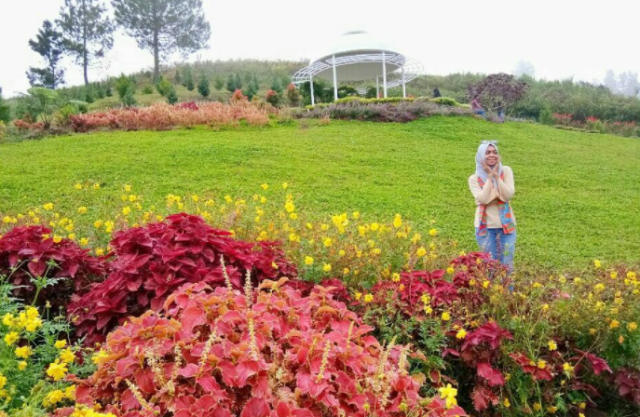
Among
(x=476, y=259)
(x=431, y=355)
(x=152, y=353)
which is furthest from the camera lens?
(x=476, y=259)

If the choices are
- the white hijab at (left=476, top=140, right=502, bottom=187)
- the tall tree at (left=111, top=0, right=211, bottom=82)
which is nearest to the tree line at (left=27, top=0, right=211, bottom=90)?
the tall tree at (left=111, top=0, right=211, bottom=82)

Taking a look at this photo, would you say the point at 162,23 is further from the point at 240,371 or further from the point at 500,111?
the point at 240,371

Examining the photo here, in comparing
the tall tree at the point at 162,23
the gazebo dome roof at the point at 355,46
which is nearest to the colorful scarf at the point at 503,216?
the gazebo dome roof at the point at 355,46

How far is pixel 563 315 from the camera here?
9.18ft

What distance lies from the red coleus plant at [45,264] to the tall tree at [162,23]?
29.7m

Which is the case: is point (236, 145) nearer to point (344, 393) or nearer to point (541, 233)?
point (541, 233)

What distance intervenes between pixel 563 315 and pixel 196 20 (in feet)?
115

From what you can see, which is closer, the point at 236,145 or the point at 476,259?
the point at 476,259

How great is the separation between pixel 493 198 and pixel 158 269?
111 inches

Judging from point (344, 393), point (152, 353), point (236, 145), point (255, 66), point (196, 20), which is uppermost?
point (196, 20)

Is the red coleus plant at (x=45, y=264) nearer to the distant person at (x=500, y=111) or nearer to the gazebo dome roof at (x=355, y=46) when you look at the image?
the distant person at (x=500, y=111)

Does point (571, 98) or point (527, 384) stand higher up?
point (571, 98)

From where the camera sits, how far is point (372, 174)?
28.9 ft

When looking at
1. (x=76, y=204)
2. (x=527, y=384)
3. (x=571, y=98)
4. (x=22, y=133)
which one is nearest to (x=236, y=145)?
(x=76, y=204)
